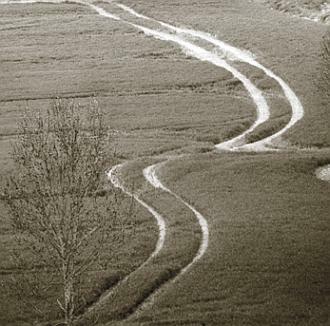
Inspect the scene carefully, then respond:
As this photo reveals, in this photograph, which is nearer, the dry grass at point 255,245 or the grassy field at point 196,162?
the dry grass at point 255,245

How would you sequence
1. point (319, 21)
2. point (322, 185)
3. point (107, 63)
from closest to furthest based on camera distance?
point (322, 185), point (107, 63), point (319, 21)

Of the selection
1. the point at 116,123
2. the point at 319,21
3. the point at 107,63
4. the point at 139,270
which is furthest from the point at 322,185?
the point at 319,21

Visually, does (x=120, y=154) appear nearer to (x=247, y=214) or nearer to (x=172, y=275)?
(x=247, y=214)

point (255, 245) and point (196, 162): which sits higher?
point (196, 162)

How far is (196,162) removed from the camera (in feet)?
198

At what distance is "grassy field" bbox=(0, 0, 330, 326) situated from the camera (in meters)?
41.1

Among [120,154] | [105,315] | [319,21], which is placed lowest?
[105,315]

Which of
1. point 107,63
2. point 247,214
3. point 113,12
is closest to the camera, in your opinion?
point 247,214

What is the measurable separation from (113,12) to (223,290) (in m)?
86.9

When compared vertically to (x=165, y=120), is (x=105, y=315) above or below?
below

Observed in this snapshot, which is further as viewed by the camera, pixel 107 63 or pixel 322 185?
pixel 107 63

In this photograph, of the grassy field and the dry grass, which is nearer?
the dry grass

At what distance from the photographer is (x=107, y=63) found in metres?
92.1

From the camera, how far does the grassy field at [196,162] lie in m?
41.1
